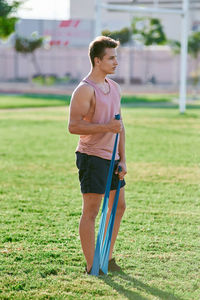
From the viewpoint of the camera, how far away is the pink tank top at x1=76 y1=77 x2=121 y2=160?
4148 millimetres

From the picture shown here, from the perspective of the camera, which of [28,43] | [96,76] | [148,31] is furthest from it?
[148,31]

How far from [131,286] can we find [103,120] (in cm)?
123

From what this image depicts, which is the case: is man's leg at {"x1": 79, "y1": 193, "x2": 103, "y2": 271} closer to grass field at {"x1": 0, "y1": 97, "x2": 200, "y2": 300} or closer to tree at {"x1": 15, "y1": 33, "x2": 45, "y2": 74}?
grass field at {"x1": 0, "y1": 97, "x2": 200, "y2": 300}

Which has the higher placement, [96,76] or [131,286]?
[96,76]

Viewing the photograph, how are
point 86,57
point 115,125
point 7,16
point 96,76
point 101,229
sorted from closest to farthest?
point 115,125
point 96,76
point 101,229
point 7,16
point 86,57

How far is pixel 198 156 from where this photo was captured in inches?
416

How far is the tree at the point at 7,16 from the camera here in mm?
18188

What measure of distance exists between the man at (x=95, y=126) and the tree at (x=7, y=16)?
48.2ft

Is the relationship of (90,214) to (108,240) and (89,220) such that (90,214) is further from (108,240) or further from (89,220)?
(108,240)

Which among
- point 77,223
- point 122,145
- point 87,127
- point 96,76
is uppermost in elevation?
Result: point 96,76

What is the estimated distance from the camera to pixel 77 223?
593cm

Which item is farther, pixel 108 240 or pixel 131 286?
pixel 108 240

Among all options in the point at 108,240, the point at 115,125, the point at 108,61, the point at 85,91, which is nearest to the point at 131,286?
the point at 108,240

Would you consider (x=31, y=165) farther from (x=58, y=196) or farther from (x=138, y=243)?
(x=138, y=243)
